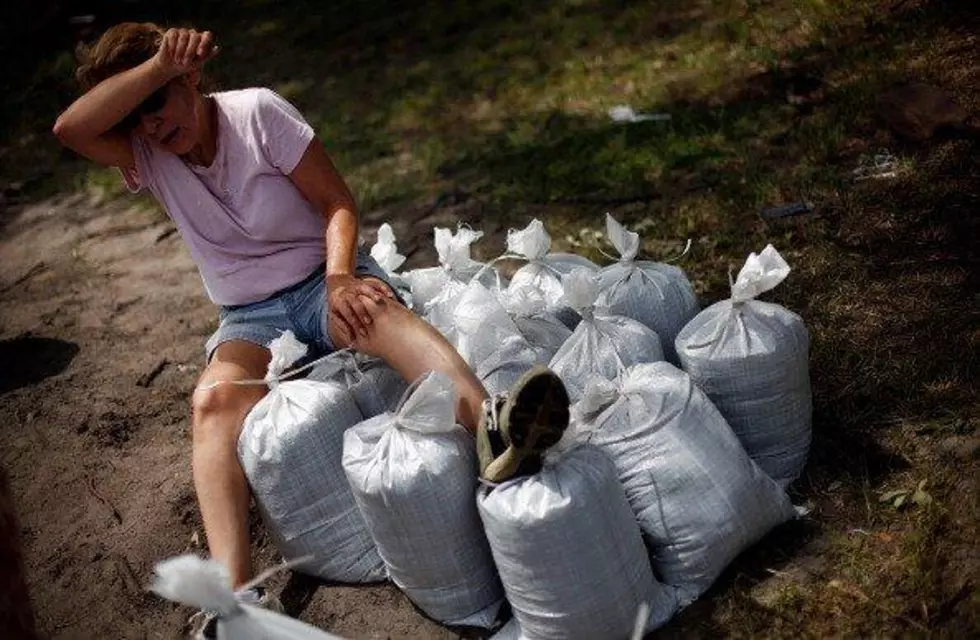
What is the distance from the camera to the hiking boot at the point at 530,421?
87.0 inches

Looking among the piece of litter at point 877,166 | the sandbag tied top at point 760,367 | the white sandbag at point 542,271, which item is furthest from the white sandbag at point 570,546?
the piece of litter at point 877,166

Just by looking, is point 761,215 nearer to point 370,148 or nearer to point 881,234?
point 881,234

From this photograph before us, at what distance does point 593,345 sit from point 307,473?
2.84 ft

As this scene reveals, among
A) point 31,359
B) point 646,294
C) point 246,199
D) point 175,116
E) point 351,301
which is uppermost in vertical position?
point 175,116

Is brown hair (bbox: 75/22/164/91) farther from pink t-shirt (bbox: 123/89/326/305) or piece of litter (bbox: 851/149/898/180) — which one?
piece of litter (bbox: 851/149/898/180)

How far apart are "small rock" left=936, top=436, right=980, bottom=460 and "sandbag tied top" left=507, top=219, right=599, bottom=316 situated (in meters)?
1.19

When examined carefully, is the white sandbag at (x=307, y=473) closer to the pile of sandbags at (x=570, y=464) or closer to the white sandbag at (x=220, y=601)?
the pile of sandbags at (x=570, y=464)

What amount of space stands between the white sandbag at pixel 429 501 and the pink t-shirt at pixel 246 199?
76 cm

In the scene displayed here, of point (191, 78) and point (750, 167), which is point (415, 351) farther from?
point (750, 167)

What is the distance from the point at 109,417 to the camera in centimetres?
388

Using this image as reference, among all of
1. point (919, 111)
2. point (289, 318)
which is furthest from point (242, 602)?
point (919, 111)

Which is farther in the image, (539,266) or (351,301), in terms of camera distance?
(539,266)

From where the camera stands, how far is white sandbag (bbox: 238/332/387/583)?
2709 millimetres

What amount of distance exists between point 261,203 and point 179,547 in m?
1.11
